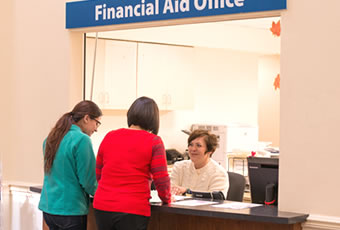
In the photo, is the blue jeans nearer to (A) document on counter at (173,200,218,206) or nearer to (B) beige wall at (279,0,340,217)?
(A) document on counter at (173,200,218,206)

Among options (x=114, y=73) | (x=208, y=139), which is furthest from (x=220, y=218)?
(x=114, y=73)

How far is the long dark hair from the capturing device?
3926mm

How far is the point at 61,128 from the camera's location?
13.0 ft

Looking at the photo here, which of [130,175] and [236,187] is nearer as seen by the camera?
[130,175]

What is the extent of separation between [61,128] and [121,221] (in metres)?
0.76

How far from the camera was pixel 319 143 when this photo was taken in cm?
369

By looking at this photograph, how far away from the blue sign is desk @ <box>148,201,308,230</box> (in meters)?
1.26

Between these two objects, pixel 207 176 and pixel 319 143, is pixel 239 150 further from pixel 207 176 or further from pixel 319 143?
pixel 319 143

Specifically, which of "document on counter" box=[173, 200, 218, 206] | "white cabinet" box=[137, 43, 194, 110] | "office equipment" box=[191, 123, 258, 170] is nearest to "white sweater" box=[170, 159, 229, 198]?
"document on counter" box=[173, 200, 218, 206]

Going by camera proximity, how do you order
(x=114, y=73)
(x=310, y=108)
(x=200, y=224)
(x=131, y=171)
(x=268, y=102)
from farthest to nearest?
(x=268, y=102) < (x=114, y=73) < (x=200, y=224) < (x=310, y=108) < (x=131, y=171)

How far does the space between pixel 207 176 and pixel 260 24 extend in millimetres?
3681

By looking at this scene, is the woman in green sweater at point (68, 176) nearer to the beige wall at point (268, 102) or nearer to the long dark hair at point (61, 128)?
the long dark hair at point (61, 128)

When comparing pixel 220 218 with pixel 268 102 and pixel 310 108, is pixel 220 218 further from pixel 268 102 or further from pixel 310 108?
pixel 268 102

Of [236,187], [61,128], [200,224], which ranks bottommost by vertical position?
[200,224]
